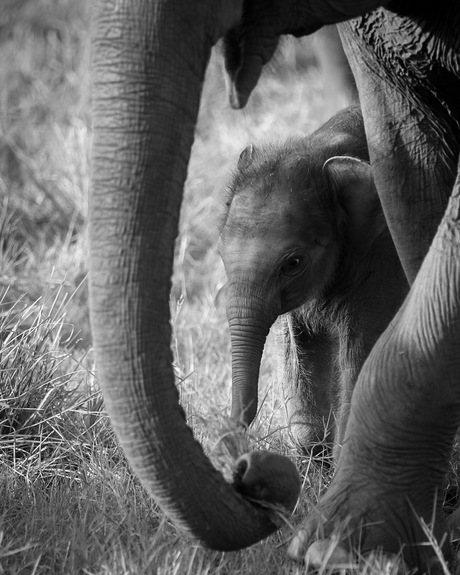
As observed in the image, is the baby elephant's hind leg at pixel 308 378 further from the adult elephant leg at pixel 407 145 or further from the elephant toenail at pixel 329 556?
the elephant toenail at pixel 329 556

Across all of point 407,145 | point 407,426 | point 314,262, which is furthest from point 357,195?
point 407,426

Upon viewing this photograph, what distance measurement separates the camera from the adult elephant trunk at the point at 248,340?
154 inches

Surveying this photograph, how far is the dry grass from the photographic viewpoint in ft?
10.9

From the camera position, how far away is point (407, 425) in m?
3.10

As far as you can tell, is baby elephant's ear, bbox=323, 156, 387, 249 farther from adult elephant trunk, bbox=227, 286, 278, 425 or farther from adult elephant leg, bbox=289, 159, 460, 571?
adult elephant leg, bbox=289, 159, 460, 571

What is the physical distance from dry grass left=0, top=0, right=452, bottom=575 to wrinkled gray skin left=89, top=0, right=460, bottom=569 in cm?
25

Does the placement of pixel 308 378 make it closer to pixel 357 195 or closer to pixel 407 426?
pixel 357 195

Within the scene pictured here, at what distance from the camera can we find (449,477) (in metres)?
4.07

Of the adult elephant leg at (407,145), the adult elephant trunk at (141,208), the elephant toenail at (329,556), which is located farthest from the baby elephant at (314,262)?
the adult elephant trunk at (141,208)

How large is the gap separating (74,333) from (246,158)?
1.79 m

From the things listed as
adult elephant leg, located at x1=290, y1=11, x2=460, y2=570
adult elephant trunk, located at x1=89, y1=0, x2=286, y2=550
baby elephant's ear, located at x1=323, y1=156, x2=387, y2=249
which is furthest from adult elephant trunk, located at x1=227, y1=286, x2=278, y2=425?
adult elephant trunk, located at x1=89, y1=0, x2=286, y2=550

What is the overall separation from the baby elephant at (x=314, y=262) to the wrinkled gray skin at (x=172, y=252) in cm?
61

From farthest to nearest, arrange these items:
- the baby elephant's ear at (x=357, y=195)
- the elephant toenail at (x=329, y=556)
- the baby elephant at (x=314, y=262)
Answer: the baby elephant's ear at (x=357, y=195), the baby elephant at (x=314, y=262), the elephant toenail at (x=329, y=556)

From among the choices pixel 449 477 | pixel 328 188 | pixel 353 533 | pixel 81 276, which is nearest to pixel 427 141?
pixel 328 188
